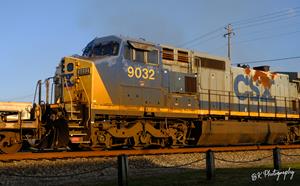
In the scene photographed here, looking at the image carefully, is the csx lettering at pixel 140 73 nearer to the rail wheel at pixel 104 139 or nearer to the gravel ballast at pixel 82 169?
the rail wheel at pixel 104 139

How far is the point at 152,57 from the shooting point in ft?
54.6

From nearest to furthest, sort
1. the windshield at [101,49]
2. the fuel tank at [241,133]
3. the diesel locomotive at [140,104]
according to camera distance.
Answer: the diesel locomotive at [140,104]
the windshield at [101,49]
the fuel tank at [241,133]

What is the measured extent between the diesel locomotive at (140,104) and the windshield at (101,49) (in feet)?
0.14

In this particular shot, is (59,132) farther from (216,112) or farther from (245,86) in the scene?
(245,86)

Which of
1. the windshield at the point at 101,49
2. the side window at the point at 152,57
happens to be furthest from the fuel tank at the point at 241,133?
the windshield at the point at 101,49

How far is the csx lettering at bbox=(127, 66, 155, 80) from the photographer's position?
15792 mm

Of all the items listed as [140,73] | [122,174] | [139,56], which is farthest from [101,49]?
[122,174]

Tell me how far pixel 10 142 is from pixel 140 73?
17.7 ft

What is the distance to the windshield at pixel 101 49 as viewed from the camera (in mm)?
15742

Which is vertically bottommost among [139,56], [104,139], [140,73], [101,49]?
[104,139]

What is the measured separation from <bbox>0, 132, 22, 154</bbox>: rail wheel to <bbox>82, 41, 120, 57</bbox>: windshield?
177 inches

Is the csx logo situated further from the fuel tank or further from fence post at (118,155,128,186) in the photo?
fence post at (118,155,128,186)

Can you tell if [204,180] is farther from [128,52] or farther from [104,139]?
[128,52]

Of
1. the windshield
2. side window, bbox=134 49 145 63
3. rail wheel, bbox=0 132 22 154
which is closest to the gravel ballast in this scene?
rail wheel, bbox=0 132 22 154
